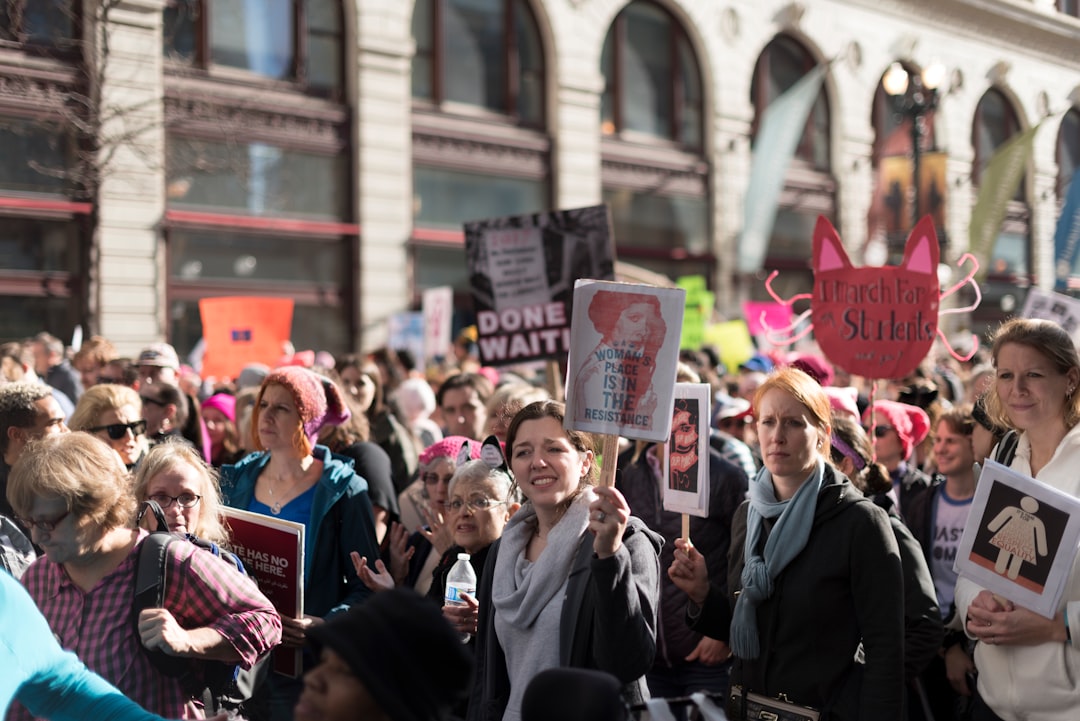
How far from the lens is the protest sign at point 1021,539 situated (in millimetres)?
3506

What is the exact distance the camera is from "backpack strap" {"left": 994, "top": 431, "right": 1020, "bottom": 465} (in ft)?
13.6

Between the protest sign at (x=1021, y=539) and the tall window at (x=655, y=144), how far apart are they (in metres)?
19.5

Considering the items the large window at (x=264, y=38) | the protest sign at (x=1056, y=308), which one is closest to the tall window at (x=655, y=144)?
the large window at (x=264, y=38)

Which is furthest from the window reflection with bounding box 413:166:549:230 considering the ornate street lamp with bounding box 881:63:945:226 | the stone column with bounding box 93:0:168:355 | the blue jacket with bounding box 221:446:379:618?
the blue jacket with bounding box 221:446:379:618

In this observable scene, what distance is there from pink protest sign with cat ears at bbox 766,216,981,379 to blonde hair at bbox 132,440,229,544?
379 centimetres

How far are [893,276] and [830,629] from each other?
11.2 feet

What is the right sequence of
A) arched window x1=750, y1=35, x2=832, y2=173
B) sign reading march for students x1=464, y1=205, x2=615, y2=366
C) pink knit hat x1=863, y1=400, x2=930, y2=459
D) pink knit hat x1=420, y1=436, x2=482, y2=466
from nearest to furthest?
pink knit hat x1=420, y1=436, x2=482, y2=466 < pink knit hat x1=863, y1=400, x2=930, y2=459 < sign reading march for students x1=464, y1=205, x2=615, y2=366 < arched window x1=750, y1=35, x2=832, y2=173

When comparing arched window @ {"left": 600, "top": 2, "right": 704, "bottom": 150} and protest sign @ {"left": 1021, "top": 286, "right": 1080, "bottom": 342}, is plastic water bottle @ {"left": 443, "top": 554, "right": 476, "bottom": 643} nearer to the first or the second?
protest sign @ {"left": 1021, "top": 286, "right": 1080, "bottom": 342}

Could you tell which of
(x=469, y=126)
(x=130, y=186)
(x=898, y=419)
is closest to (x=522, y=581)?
(x=898, y=419)

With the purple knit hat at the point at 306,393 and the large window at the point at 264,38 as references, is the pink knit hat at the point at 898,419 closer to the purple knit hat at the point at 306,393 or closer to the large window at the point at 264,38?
the purple knit hat at the point at 306,393

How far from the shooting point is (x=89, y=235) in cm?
1659

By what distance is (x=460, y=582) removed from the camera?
4348 millimetres

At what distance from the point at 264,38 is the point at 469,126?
394 centimetres

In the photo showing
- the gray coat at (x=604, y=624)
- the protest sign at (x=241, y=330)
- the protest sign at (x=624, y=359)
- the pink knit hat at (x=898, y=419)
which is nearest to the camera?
the gray coat at (x=604, y=624)
